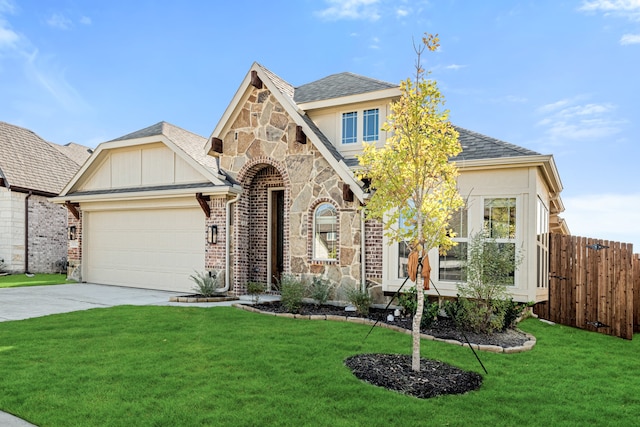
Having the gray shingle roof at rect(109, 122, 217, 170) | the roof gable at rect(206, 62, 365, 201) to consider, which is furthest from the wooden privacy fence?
the gray shingle roof at rect(109, 122, 217, 170)

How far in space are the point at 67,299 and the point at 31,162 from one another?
12353 mm

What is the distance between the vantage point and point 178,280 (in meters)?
12.7

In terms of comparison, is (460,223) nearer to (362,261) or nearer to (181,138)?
(362,261)

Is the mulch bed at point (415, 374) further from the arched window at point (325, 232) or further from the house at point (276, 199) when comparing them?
the arched window at point (325, 232)

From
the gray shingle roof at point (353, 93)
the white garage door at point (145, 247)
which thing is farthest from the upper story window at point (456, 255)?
the white garage door at point (145, 247)

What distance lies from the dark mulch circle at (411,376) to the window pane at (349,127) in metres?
7.20

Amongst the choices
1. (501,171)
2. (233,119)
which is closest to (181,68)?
(233,119)

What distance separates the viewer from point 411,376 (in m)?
5.12

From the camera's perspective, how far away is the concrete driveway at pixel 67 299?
9102 millimetres

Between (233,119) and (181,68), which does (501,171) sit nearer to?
(233,119)

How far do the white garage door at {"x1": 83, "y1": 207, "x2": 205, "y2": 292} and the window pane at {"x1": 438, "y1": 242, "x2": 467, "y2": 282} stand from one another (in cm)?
701

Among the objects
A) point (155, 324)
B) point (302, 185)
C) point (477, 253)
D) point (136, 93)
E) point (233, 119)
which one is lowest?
point (155, 324)

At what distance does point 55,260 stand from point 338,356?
1817cm

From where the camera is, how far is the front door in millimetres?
12406
